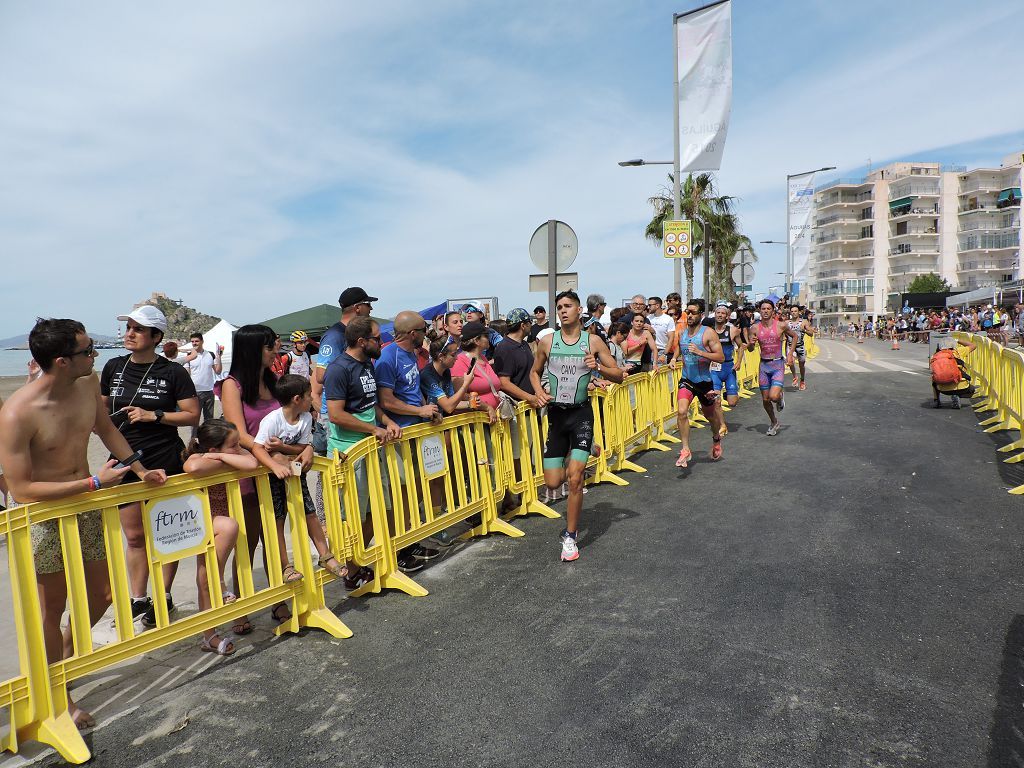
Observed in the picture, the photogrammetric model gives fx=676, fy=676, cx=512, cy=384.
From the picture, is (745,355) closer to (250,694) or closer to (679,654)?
(679,654)

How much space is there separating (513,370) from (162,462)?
3.47 metres

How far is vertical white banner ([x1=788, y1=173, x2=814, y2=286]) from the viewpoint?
36.3 meters

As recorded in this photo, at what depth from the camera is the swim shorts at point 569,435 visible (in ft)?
18.8

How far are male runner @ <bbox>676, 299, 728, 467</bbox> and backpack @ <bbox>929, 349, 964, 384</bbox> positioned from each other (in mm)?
5750

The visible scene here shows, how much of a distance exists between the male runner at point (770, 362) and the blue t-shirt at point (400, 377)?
22.1 ft

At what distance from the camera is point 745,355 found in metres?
18.0

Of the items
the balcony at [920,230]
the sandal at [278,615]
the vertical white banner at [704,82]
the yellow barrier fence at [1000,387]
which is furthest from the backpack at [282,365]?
the balcony at [920,230]

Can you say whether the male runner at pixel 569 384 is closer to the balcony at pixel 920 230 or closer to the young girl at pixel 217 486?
the young girl at pixel 217 486

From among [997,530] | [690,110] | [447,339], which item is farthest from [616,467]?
[690,110]

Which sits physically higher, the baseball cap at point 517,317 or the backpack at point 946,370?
the baseball cap at point 517,317

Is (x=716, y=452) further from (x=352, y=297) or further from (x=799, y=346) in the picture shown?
(x=799, y=346)

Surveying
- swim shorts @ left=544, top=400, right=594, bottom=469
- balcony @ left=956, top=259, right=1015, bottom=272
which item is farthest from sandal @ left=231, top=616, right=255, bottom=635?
balcony @ left=956, top=259, right=1015, bottom=272

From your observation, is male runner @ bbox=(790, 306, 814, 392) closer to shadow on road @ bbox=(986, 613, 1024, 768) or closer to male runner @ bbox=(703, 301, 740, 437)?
male runner @ bbox=(703, 301, 740, 437)

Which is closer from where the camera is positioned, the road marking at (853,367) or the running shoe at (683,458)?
the running shoe at (683,458)
